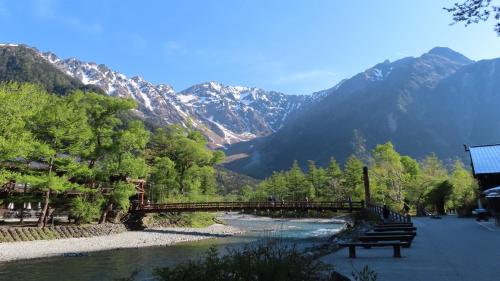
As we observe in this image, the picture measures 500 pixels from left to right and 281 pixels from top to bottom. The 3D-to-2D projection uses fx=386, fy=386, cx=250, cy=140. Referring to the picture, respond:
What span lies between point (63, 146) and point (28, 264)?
11438 millimetres

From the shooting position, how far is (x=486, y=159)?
1226 inches

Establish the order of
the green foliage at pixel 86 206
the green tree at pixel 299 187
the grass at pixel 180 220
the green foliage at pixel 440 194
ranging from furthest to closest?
the green tree at pixel 299 187
the green foliage at pixel 440 194
the grass at pixel 180 220
the green foliage at pixel 86 206

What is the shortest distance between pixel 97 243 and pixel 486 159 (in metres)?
30.3

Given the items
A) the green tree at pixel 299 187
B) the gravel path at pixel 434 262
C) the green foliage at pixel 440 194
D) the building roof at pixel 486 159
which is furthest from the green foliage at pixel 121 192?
the green tree at pixel 299 187

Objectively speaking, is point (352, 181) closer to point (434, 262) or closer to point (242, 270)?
point (434, 262)

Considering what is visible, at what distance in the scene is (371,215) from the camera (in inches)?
1159

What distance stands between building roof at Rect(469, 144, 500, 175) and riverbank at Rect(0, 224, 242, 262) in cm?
2179

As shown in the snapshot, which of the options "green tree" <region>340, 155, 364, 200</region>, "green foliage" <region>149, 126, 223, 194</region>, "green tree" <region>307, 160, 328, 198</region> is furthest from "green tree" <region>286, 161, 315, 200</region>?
"green foliage" <region>149, 126, 223, 194</region>

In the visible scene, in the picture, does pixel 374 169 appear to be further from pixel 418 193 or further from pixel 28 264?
pixel 28 264

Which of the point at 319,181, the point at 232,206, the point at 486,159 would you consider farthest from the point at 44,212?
the point at 319,181

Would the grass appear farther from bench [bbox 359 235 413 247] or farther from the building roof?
bench [bbox 359 235 413 247]

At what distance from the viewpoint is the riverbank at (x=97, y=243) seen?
20883 millimetres

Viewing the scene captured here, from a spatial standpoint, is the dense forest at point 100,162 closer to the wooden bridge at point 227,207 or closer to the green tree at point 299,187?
the wooden bridge at point 227,207

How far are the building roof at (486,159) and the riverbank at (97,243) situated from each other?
21.8 metres
